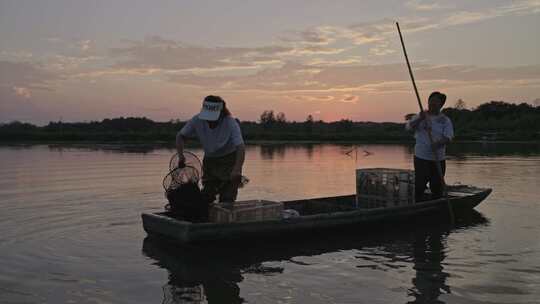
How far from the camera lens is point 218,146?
686 cm

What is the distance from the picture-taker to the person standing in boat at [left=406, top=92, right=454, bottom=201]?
325 inches

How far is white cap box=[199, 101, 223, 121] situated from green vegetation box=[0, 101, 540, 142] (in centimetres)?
4409

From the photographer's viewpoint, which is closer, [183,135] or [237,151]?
[237,151]

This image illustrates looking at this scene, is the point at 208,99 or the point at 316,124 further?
the point at 316,124

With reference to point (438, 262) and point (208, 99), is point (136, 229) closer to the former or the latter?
point (208, 99)

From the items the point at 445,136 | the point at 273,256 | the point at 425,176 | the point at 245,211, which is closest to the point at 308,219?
the point at 273,256

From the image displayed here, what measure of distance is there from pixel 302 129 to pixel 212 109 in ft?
220

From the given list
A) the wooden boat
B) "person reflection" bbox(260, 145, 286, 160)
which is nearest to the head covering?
the wooden boat

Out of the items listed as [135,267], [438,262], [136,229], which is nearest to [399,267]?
[438,262]

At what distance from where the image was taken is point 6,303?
15.3 ft

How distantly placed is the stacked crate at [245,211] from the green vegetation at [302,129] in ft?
145

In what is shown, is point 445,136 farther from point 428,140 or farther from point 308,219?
point 308,219

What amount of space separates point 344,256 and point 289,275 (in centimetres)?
115

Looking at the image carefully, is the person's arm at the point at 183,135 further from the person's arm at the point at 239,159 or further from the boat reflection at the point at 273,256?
the boat reflection at the point at 273,256
